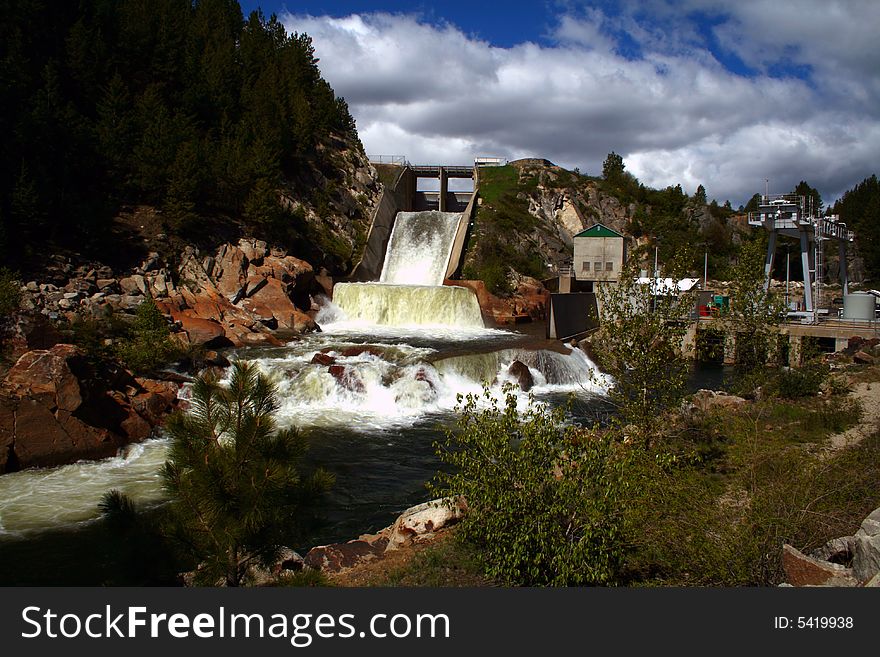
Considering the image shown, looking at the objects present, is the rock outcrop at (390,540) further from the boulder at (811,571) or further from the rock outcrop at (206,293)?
the rock outcrop at (206,293)

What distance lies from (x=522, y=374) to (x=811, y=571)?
16.4 meters

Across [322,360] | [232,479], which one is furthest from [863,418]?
[322,360]

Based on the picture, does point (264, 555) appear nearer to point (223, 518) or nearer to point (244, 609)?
point (223, 518)

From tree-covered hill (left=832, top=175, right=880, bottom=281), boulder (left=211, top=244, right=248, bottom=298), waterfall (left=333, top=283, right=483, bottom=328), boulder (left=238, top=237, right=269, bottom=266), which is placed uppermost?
tree-covered hill (left=832, top=175, right=880, bottom=281)

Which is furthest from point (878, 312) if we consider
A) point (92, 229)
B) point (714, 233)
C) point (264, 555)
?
point (92, 229)

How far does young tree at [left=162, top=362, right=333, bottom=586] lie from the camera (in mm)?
5578

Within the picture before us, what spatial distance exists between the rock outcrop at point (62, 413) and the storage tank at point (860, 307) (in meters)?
31.2

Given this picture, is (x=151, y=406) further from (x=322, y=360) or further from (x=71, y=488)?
(x=322, y=360)

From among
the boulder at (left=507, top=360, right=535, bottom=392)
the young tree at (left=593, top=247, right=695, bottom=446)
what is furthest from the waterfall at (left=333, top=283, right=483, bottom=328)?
the young tree at (left=593, top=247, right=695, bottom=446)

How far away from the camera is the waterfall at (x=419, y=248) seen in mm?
39031

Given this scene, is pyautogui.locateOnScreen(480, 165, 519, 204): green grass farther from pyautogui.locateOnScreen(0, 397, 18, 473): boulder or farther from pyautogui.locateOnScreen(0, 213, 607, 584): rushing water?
pyautogui.locateOnScreen(0, 397, 18, 473): boulder

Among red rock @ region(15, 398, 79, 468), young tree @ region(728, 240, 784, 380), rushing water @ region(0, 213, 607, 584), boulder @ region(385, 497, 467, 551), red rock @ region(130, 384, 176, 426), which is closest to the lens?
boulder @ region(385, 497, 467, 551)

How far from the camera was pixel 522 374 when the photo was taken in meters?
22.3

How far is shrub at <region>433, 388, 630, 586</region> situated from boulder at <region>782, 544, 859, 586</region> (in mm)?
1647
